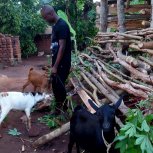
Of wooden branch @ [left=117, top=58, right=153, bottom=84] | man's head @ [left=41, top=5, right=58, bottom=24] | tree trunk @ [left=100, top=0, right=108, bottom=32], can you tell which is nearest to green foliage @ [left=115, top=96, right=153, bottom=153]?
wooden branch @ [left=117, top=58, right=153, bottom=84]

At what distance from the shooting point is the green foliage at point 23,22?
13391mm

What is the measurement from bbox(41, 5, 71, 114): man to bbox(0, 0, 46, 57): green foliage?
886cm

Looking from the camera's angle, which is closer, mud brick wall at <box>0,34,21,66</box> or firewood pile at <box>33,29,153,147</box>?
firewood pile at <box>33,29,153,147</box>

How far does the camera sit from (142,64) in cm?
447

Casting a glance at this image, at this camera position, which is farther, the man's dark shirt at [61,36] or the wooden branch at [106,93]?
the man's dark shirt at [61,36]

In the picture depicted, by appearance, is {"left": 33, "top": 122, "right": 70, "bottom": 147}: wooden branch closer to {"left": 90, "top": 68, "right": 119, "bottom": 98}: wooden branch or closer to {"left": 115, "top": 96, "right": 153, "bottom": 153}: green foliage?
{"left": 90, "top": 68, "right": 119, "bottom": 98}: wooden branch

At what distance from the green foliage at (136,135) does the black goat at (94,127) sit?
47 centimetres

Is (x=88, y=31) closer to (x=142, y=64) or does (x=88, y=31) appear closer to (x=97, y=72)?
(x=97, y=72)

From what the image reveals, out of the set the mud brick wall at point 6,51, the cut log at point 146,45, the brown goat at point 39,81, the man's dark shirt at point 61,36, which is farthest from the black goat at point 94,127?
the mud brick wall at point 6,51

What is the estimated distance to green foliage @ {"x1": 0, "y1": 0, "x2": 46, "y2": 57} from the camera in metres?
13.4

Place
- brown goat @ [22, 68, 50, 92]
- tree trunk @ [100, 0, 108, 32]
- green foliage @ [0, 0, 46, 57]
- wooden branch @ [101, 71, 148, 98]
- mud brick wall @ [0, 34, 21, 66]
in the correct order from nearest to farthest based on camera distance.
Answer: wooden branch @ [101, 71, 148, 98] < brown goat @ [22, 68, 50, 92] < tree trunk @ [100, 0, 108, 32] < mud brick wall @ [0, 34, 21, 66] < green foliage @ [0, 0, 46, 57]

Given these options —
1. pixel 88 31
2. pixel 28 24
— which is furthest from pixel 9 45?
pixel 88 31

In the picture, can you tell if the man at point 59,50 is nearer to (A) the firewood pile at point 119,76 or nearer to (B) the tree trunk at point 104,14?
(A) the firewood pile at point 119,76

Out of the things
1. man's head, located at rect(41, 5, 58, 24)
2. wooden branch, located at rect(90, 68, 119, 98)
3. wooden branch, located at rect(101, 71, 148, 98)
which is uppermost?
man's head, located at rect(41, 5, 58, 24)
